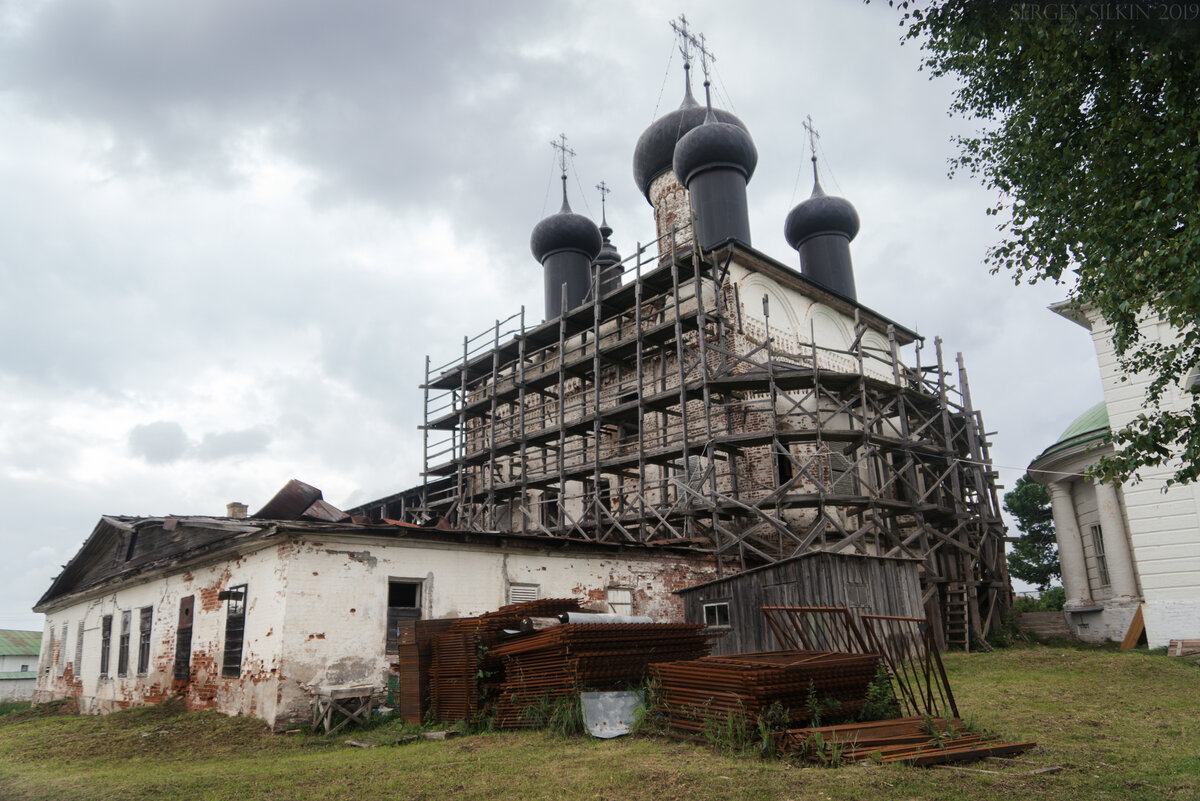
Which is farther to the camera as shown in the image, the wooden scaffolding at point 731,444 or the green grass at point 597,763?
the wooden scaffolding at point 731,444

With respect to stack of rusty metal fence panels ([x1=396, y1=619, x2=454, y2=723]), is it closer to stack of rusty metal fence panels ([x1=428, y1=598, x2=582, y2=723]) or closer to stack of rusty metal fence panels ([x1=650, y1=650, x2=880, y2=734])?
stack of rusty metal fence panels ([x1=428, y1=598, x2=582, y2=723])

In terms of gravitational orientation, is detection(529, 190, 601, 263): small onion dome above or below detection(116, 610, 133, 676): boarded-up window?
above

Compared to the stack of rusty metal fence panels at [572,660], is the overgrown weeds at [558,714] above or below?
below

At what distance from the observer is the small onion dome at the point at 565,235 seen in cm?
2991

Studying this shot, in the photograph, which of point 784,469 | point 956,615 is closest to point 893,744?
point 784,469

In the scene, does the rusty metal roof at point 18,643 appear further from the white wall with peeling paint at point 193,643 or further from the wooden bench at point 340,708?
the wooden bench at point 340,708

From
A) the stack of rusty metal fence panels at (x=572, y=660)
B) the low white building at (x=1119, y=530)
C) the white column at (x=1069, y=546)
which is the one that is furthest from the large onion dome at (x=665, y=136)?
the stack of rusty metal fence panels at (x=572, y=660)

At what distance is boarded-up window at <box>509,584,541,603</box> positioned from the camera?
14.6 m

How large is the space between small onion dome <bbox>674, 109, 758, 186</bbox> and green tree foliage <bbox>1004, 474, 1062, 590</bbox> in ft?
67.3

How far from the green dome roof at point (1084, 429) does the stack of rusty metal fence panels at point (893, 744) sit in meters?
15.2

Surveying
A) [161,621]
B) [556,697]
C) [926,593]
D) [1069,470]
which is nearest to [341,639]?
[556,697]

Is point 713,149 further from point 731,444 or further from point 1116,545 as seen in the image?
point 1116,545

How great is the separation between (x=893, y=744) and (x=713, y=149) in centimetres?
1948

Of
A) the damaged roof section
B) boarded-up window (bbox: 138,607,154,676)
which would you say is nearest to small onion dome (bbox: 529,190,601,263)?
the damaged roof section
